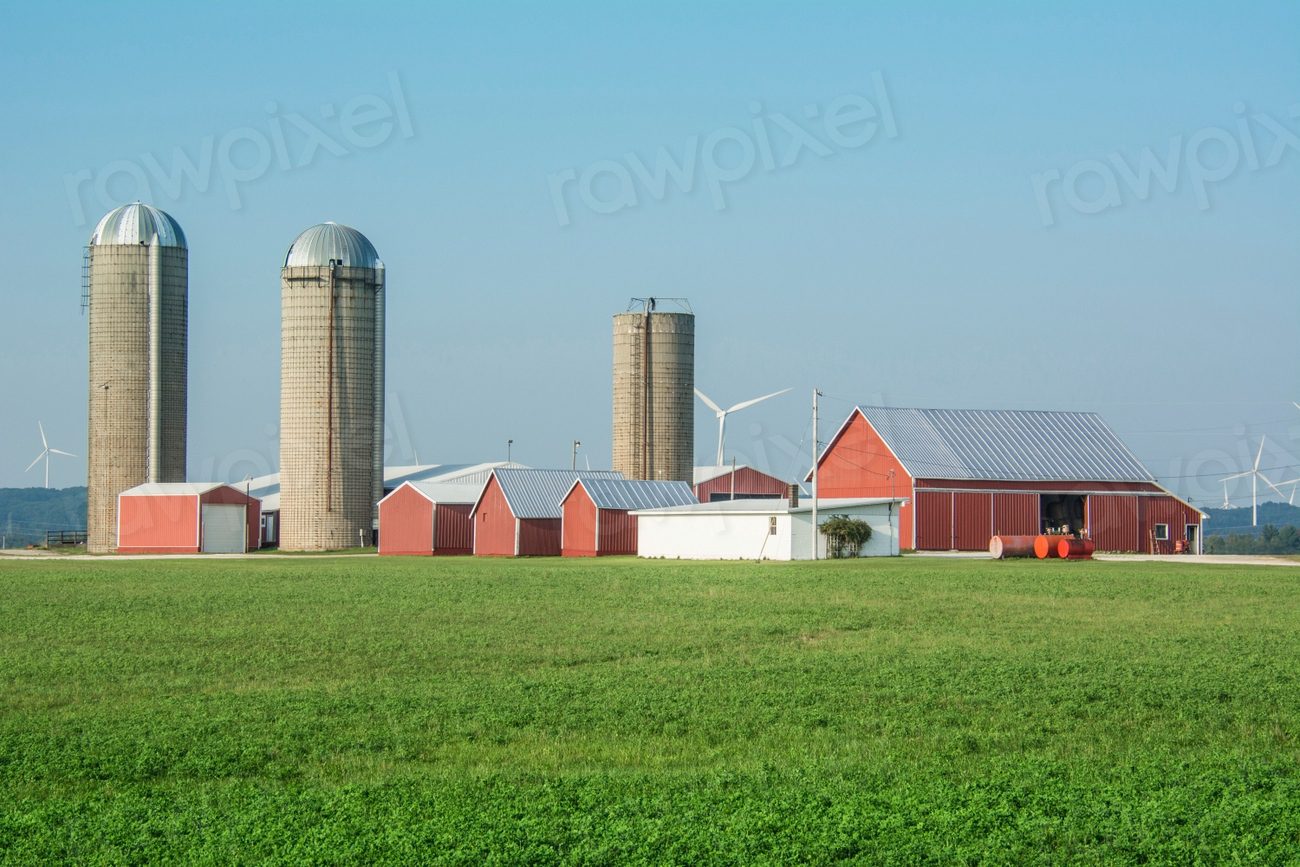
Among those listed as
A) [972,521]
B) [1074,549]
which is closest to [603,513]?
[972,521]

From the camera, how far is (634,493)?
6612 cm

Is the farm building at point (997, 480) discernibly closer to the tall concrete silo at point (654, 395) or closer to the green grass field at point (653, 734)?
the tall concrete silo at point (654, 395)

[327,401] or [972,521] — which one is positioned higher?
[327,401]

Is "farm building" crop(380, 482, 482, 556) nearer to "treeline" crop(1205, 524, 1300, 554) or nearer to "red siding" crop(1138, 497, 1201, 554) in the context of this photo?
"red siding" crop(1138, 497, 1201, 554)

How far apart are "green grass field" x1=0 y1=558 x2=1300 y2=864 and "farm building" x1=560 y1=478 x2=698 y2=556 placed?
3404 centimetres

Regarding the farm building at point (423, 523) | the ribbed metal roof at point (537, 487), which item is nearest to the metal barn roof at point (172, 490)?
the farm building at point (423, 523)

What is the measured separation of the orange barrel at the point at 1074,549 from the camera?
52031 mm

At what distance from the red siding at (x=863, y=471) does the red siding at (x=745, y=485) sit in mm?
16574

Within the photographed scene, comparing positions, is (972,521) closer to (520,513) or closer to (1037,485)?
(1037,485)

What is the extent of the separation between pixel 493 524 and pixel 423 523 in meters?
3.70

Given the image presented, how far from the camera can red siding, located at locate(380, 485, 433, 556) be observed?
229ft

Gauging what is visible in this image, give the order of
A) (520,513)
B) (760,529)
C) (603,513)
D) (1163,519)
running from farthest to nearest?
(520,513) → (1163,519) → (603,513) → (760,529)

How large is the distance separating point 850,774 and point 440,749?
3946 mm

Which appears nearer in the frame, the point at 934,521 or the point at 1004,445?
the point at 934,521
